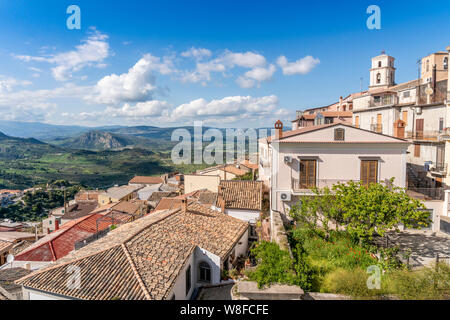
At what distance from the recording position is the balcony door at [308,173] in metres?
14.3

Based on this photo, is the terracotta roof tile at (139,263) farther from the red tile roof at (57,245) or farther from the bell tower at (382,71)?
the bell tower at (382,71)

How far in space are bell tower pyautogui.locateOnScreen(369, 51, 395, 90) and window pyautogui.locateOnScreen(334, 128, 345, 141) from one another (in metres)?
30.0

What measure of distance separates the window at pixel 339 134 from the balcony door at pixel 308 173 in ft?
5.58

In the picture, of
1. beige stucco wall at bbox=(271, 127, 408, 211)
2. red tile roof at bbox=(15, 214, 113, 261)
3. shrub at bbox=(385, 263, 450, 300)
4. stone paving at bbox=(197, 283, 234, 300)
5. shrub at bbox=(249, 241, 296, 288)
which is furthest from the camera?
red tile roof at bbox=(15, 214, 113, 261)

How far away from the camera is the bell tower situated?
1500 inches

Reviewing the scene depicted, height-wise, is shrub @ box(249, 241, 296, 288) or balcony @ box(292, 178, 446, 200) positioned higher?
balcony @ box(292, 178, 446, 200)

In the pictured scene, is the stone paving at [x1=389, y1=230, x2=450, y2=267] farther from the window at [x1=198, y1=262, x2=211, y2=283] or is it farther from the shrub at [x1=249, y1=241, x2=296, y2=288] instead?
the window at [x1=198, y1=262, x2=211, y2=283]

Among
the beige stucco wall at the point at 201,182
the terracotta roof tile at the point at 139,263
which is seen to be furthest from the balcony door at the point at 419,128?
the beige stucco wall at the point at 201,182

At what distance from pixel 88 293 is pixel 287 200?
32.3 ft

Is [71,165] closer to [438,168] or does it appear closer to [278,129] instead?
[278,129]

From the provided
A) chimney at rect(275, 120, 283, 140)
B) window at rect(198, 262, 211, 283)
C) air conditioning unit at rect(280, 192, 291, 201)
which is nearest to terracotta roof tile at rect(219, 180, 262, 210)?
air conditioning unit at rect(280, 192, 291, 201)

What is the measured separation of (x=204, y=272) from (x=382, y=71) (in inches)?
1565

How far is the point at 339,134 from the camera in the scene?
14.0m
